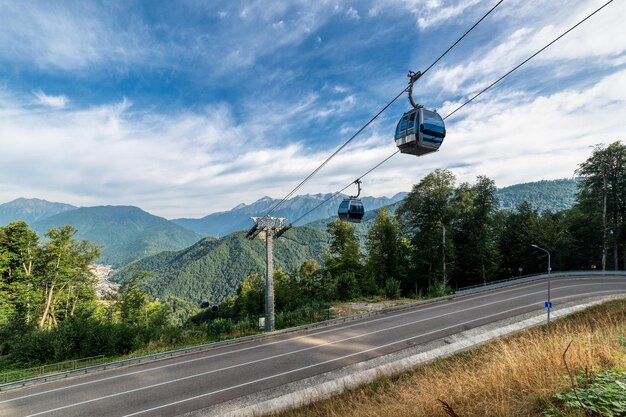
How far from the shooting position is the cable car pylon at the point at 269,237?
76.2ft

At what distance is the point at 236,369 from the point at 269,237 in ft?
33.9

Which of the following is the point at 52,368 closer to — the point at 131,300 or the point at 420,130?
the point at 420,130

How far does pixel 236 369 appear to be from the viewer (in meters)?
16.0

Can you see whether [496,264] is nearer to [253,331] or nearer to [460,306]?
[460,306]

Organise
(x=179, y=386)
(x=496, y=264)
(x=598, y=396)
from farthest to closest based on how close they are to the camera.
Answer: (x=496, y=264), (x=179, y=386), (x=598, y=396)

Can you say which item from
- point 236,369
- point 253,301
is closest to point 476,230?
point 236,369

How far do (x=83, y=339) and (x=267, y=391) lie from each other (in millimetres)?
16903

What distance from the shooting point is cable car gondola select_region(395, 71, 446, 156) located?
8367 mm

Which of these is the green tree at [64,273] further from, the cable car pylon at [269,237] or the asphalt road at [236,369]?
the cable car pylon at [269,237]

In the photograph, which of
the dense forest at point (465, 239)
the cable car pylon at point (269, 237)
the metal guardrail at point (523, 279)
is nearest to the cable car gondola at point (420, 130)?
the cable car pylon at point (269, 237)

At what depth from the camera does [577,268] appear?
4844cm

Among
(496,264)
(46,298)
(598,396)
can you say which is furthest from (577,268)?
(46,298)

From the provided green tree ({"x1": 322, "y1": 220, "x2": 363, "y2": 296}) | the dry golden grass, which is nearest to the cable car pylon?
the dry golden grass

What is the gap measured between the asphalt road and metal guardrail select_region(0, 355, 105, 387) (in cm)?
259
